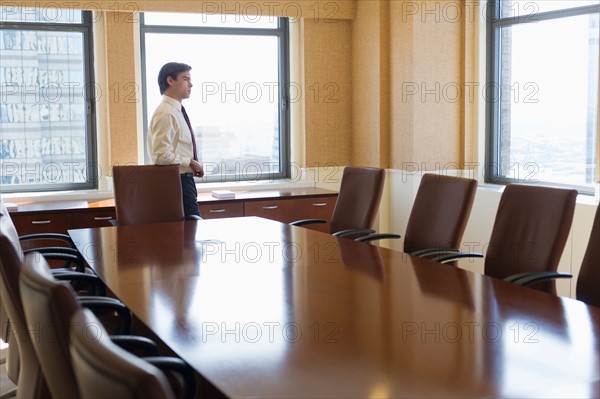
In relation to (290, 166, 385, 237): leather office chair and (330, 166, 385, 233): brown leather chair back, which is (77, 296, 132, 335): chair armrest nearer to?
(290, 166, 385, 237): leather office chair

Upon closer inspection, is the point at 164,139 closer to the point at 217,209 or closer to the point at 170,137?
the point at 170,137

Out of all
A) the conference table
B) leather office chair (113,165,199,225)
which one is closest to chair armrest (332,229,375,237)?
the conference table

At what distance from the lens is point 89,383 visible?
1.24 meters

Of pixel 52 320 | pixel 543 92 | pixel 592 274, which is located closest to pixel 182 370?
pixel 52 320

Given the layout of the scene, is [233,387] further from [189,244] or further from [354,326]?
[189,244]

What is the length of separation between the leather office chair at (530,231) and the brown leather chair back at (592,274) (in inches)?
6.3

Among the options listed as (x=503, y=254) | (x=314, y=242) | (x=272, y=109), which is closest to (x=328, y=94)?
(x=272, y=109)

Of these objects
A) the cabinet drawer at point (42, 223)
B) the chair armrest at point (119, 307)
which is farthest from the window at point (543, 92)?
the chair armrest at point (119, 307)

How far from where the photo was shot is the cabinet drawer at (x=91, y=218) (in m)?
5.96

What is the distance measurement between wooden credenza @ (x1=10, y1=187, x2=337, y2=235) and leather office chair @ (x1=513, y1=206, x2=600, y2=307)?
3324 mm

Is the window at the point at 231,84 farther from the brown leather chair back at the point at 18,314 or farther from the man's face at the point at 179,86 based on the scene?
the brown leather chair back at the point at 18,314

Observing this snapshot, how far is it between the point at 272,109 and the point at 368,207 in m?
2.60

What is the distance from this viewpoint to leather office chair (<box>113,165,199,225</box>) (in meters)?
5.36

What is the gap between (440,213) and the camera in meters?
4.43
